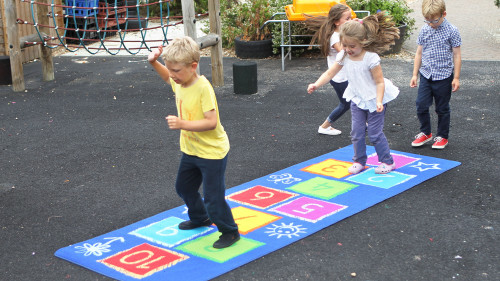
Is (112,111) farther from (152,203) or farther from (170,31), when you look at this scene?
(170,31)

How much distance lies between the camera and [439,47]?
19.9ft

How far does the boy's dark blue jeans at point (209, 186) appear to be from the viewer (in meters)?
4.02

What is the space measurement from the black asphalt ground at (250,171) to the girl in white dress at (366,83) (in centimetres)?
63

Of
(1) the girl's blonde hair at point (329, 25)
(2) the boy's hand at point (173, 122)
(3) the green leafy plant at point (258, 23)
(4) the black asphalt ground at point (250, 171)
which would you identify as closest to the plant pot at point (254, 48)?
(3) the green leafy plant at point (258, 23)

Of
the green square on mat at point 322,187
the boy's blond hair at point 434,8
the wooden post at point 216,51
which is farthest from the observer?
the wooden post at point 216,51

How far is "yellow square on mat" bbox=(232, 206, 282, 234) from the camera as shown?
15.0ft

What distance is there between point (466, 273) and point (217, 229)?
68.3 inches

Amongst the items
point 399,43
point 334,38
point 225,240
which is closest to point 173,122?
point 225,240

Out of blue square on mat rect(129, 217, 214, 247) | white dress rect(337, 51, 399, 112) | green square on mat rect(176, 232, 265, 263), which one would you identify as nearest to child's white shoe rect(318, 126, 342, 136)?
white dress rect(337, 51, 399, 112)

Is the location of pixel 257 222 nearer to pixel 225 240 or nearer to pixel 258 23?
pixel 225 240

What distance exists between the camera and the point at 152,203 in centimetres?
516

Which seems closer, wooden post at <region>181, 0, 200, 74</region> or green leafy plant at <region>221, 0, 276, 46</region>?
wooden post at <region>181, 0, 200, 74</region>

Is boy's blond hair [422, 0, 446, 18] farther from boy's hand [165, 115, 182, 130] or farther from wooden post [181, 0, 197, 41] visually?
wooden post [181, 0, 197, 41]

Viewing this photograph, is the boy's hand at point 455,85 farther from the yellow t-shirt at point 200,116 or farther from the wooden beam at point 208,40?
the wooden beam at point 208,40
